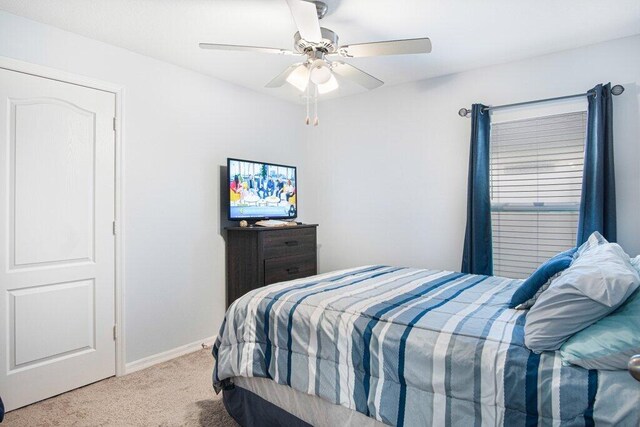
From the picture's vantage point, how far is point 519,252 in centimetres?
316

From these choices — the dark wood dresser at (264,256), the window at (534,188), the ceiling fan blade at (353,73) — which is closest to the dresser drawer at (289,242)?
the dark wood dresser at (264,256)

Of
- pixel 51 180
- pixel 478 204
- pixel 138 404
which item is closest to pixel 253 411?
pixel 138 404

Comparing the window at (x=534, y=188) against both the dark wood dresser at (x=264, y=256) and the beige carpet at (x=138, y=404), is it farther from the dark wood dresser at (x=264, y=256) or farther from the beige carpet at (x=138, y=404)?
the beige carpet at (x=138, y=404)

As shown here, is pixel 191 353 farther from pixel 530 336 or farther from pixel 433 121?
pixel 433 121

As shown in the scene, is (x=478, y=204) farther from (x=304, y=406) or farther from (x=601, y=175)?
(x=304, y=406)

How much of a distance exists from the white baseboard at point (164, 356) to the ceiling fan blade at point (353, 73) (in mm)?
2539

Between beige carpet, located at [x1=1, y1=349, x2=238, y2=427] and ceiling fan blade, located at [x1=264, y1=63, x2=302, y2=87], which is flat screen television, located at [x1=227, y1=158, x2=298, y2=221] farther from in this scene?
beige carpet, located at [x1=1, y1=349, x2=238, y2=427]

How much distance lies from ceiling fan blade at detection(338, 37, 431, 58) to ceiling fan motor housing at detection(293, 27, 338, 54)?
0.24 feet

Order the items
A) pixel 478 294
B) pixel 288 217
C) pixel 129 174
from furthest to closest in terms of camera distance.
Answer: pixel 288 217
pixel 129 174
pixel 478 294

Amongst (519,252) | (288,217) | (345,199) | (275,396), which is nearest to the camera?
(275,396)

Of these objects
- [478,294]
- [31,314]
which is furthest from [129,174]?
[478,294]

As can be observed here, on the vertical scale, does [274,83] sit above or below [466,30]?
below

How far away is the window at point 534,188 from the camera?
2910 mm

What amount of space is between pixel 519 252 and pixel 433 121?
1401mm
